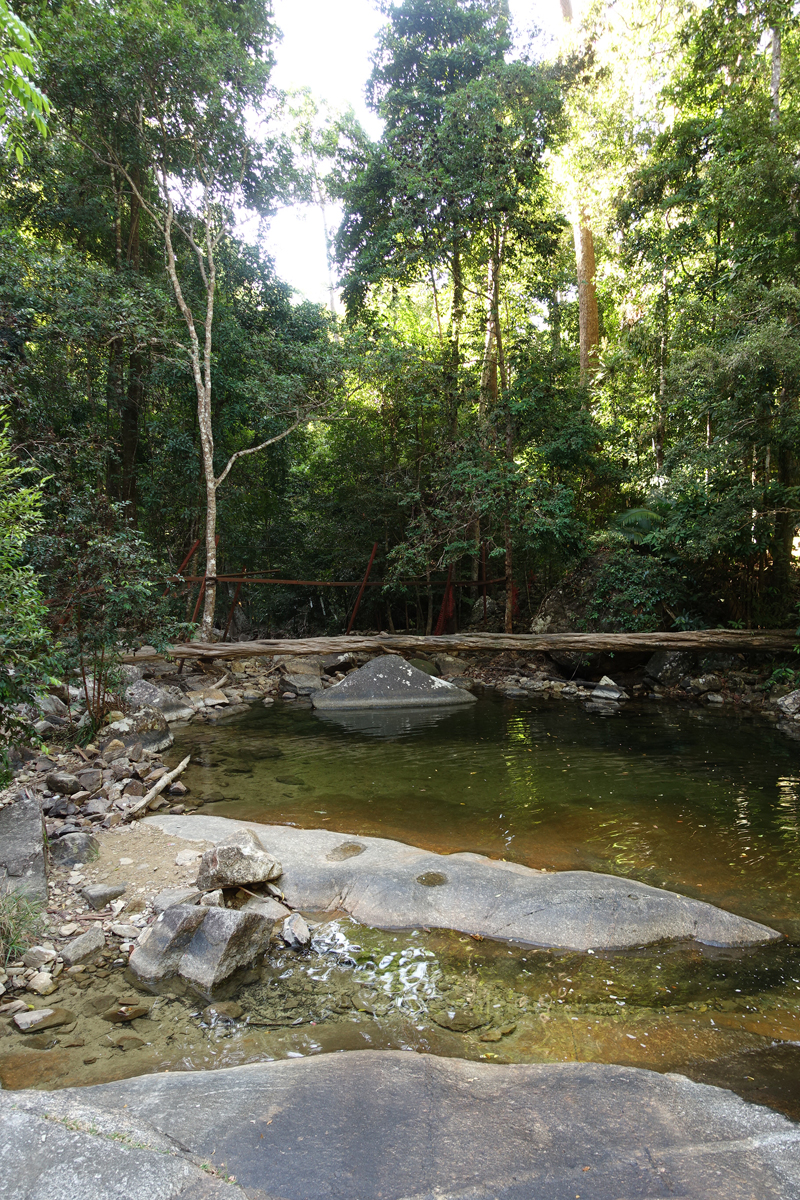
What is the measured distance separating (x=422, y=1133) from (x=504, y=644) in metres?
9.15

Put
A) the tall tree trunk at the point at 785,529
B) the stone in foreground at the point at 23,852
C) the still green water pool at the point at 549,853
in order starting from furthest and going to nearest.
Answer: the tall tree trunk at the point at 785,529 → the stone in foreground at the point at 23,852 → the still green water pool at the point at 549,853

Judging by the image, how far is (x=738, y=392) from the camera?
27.6 feet

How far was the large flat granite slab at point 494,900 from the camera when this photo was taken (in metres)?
3.35

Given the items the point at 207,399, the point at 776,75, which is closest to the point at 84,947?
the point at 207,399

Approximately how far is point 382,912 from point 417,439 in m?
12.2

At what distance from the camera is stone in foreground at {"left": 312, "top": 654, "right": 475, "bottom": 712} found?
10375 mm

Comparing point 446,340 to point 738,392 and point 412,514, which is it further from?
point 738,392

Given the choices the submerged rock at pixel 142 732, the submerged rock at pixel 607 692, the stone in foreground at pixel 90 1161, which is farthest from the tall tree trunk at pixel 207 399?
the stone in foreground at pixel 90 1161

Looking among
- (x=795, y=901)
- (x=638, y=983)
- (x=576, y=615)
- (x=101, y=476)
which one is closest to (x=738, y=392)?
(x=576, y=615)

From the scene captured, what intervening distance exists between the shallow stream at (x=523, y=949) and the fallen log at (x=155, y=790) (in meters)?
0.21

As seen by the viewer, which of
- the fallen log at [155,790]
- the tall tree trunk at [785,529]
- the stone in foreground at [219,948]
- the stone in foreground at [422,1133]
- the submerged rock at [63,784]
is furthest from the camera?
the tall tree trunk at [785,529]

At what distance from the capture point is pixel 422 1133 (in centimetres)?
199

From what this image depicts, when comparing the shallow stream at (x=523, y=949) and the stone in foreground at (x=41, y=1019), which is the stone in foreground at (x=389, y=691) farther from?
the stone in foreground at (x=41, y=1019)

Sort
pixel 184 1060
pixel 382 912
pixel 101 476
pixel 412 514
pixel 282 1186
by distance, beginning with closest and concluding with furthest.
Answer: pixel 282 1186, pixel 184 1060, pixel 382 912, pixel 101 476, pixel 412 514
